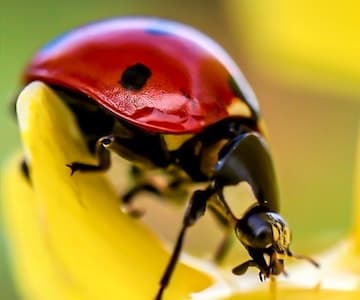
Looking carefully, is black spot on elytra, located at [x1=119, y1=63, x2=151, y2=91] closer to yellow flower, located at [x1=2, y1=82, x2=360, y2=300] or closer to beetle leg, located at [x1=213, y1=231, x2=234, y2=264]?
yellow flower, located at [x1=2, y1=82, x2=360, y2=300]

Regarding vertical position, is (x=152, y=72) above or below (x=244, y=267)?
above

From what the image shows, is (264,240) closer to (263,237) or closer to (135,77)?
(263,237)

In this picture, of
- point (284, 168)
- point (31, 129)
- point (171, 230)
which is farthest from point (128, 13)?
point (31, 129)

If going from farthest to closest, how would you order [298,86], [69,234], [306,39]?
[298,86] < [306,39] < [69,234]

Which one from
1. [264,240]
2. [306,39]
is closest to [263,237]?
[264,240]

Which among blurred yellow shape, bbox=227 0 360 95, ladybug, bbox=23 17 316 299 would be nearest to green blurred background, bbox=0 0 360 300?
blurred yellow shape, bbox=227 0 360 95

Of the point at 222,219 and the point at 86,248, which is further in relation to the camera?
the point at 222,219

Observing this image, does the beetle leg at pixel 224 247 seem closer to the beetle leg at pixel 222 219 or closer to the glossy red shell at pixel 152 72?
the beetle leg at pixel 222 219
